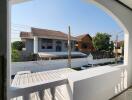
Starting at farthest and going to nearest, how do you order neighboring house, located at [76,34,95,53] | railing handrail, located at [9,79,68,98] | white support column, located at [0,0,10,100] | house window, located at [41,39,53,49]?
neighboring house, located at [76,34,95,53] → house window, located at [41,39,53,49] → railing handrail, located at [9,79,68,98] → white support column, located at [0,0,10,100]

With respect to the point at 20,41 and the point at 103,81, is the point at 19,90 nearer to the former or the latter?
the point at 103,81

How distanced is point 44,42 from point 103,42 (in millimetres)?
6775

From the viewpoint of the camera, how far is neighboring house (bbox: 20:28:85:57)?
16422 millimetres

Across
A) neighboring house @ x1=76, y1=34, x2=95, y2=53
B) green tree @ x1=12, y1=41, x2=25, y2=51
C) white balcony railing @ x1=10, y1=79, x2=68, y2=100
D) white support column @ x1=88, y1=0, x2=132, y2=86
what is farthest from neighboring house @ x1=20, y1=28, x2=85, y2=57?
white balcony railing @ x1=10, y1=79, x2=68, y2=100

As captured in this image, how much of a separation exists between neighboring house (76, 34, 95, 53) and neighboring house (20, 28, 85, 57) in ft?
8.14

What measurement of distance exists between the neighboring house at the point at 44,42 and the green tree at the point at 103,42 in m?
3.78

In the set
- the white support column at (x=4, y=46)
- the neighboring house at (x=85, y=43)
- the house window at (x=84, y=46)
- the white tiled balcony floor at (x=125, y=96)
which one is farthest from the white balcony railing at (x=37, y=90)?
the house window at (x=84, y=46)

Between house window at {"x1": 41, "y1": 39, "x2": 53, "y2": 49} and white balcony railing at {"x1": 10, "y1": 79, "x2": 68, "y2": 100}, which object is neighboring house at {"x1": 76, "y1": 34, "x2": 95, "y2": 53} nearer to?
house window at {"x1": 41, "y1": 39, "x2": 53, "y2": 49}

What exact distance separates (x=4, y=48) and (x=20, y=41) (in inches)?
567

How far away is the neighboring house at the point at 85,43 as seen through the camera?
69.5 ft

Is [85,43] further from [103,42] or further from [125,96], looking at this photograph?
[125,96]

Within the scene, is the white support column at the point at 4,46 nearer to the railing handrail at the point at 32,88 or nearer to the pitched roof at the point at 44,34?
the railing handrail at the point at 32,88

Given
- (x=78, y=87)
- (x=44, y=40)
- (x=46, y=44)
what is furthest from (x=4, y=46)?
(x=46, y=44)

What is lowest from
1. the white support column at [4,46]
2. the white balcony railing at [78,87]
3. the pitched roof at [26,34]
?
the white balcony railing at [78,87]
